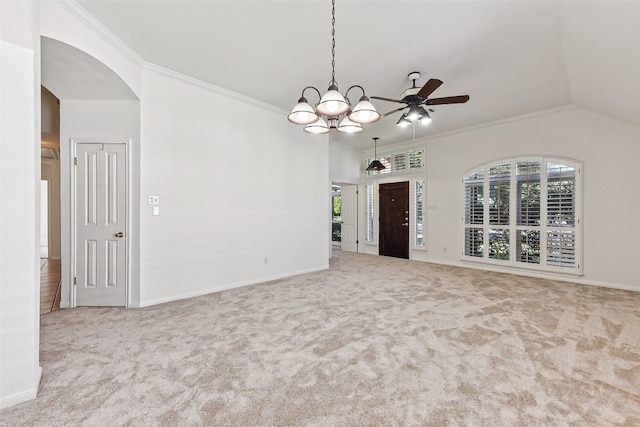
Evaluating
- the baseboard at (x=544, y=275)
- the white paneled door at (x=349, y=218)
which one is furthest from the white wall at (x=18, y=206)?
the white paneled door at (x=349, y=218)

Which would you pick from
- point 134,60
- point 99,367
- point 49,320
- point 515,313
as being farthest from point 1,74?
point 515,313

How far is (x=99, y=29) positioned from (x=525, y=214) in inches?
275

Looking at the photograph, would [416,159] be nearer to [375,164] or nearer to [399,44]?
[375,164]

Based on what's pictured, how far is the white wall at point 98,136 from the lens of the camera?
3559mm

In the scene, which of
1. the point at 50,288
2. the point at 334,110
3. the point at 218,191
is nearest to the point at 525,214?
the point at 334,110

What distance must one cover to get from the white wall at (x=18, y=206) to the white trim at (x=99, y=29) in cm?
82

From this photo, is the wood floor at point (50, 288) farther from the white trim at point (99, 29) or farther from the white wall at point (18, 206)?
the white trim at point (99, 29)

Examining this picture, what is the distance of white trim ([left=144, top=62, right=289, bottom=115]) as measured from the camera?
3.67 m

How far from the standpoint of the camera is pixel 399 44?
10.2 feet

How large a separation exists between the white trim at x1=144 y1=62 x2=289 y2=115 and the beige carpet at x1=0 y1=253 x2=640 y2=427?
3.07 meters

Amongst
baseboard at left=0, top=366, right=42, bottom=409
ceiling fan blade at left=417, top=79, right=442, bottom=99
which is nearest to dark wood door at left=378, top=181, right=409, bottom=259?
ceiling fan blade at left=417, top=79, right=442, bottom=99

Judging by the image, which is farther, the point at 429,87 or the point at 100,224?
the point at 100,224

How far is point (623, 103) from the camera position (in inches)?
151

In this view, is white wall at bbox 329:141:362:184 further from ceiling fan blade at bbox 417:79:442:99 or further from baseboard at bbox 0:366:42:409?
baseboard at bbox 0:366:42:409
